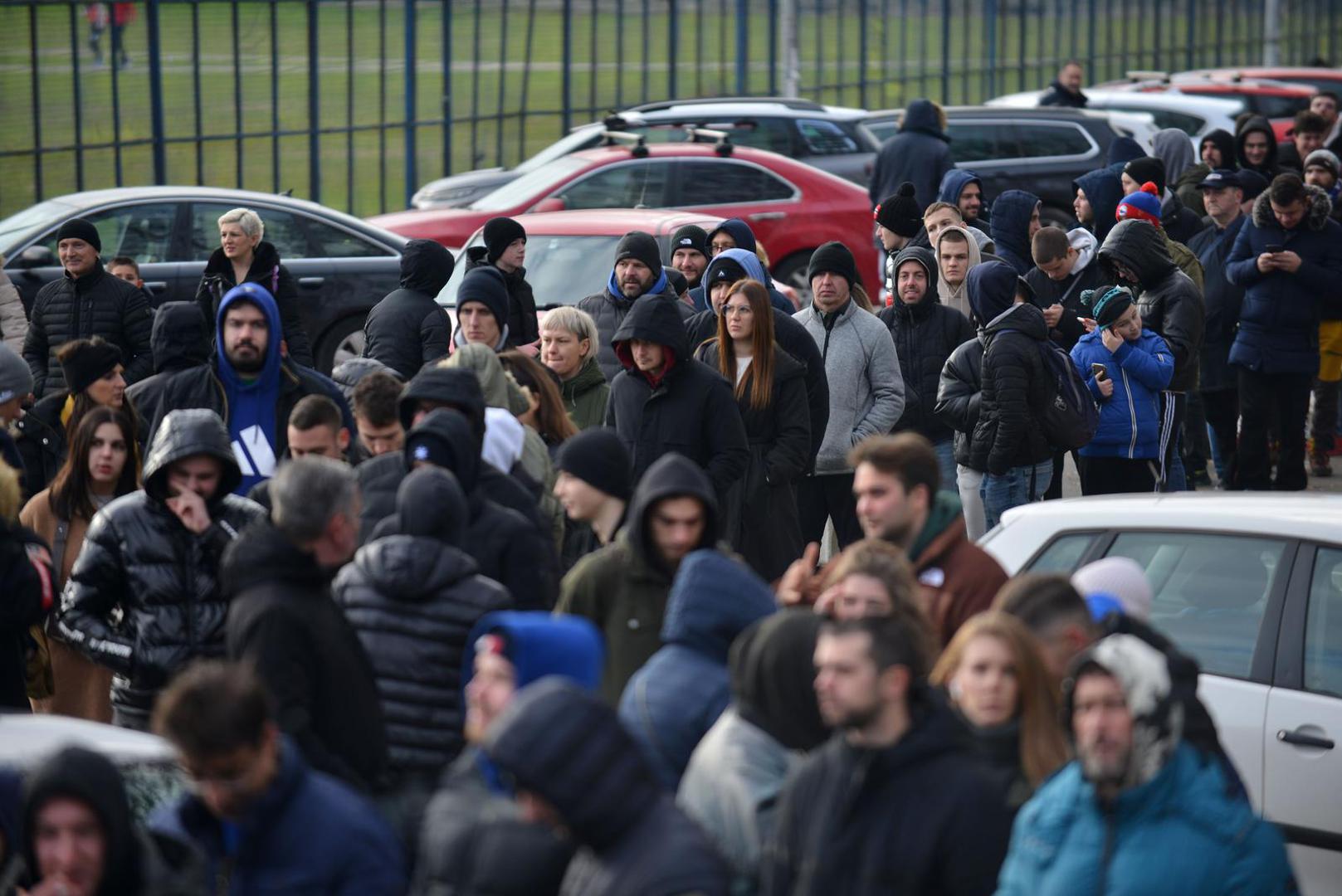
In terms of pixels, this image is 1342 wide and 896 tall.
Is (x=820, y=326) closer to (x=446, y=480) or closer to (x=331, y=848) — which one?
(x=446, y=480)

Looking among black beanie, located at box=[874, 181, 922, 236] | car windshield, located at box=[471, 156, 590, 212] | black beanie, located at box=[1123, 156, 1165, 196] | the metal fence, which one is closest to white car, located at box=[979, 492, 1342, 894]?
black beanie, located at box=[874, 181, 922, 236]

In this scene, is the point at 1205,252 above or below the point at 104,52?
Answer: below

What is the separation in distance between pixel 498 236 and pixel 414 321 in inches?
43.6

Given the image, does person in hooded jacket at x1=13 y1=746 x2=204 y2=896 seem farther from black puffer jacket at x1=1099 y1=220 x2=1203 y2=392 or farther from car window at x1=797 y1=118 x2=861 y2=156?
car window at x1=797 y1=118 x2=861 y2=156

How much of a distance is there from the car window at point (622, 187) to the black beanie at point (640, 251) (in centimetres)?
739

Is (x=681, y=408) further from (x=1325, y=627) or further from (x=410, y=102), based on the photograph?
(x=410, y=102)

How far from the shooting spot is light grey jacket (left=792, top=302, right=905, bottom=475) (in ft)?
30.4

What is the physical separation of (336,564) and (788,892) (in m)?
1.60

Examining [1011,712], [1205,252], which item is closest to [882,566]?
[1011,712]

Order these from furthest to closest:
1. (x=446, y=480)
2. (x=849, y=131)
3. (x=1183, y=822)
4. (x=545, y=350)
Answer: (x=849, y=131)
(x=545, y=350)
(x=446, y=480)
(x=1183, y=822)

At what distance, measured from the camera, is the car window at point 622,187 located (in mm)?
17359

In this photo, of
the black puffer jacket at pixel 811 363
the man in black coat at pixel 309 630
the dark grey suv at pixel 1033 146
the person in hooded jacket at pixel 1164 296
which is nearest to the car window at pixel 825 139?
the dark grey suv at pixel 1033 146

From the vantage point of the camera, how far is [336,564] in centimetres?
496

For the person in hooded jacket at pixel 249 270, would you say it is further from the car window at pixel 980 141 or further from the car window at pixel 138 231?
the car window at pixel 980 141
